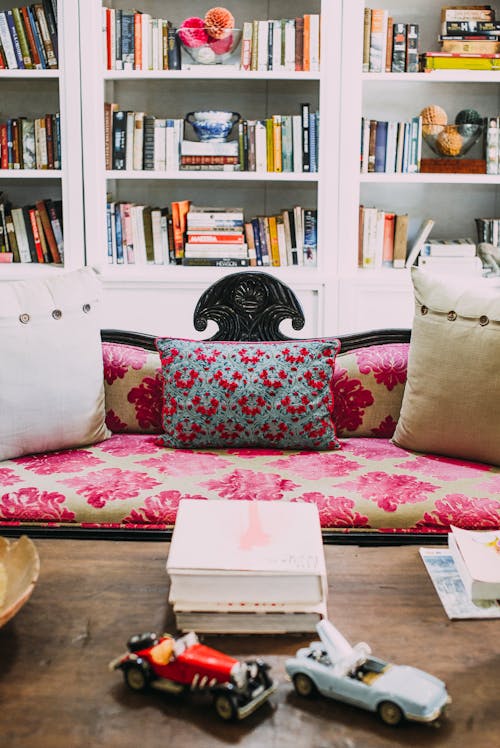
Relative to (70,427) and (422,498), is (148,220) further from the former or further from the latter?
(422,498)

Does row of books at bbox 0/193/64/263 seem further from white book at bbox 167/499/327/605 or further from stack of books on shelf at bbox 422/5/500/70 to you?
white book at bbox 167/499/327/605

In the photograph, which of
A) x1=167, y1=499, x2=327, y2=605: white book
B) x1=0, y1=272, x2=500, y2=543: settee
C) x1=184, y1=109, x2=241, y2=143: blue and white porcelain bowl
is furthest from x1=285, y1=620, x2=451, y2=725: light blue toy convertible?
x1=184, y1=109, x2=241, y2=143: blue and white porcelain bowl

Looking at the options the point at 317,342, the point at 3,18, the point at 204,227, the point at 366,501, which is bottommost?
the point at 366,501

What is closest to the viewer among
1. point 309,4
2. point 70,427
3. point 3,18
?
point 70,427

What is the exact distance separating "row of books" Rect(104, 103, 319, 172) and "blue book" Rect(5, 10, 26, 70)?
0.37m

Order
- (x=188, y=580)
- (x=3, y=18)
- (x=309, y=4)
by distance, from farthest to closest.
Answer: (x=309, y=4) → (x=3, y=18) → (x=188, y=580)

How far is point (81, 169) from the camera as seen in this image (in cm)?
348

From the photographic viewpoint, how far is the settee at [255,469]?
74.2 inches

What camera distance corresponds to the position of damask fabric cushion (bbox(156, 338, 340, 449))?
2195 mm

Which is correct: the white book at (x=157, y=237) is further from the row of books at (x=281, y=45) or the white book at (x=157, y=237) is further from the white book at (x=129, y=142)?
the row of books at (x=281, y=45)

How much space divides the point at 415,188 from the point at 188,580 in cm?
288

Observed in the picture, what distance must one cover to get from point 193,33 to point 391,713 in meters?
2.91

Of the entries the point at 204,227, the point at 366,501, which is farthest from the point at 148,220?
the point at 366,501

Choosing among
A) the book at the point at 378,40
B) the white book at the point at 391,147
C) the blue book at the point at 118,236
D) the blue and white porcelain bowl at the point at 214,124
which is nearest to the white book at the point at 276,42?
the blue and white porcelain bowl at the point at 214,124
